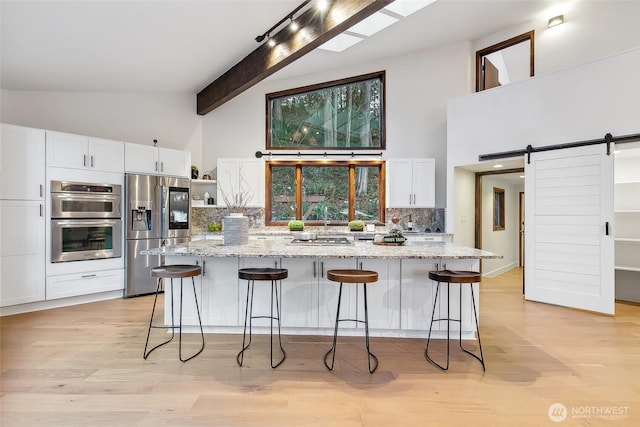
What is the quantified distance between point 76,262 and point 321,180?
3.89 metres

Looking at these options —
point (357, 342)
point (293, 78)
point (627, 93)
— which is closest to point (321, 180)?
point (293, 78)

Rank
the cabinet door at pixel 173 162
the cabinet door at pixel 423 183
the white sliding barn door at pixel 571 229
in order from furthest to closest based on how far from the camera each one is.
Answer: the cabinet door at pixel 423 183
the cabinet door at pixel 173 162
the white sliding barn door at pixel 571 229

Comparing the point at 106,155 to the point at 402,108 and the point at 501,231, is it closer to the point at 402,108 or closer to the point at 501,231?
the point at 402,108

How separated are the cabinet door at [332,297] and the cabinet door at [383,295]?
8cm

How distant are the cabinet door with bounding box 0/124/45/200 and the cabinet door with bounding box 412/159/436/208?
17.3 feet

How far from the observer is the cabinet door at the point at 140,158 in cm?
456

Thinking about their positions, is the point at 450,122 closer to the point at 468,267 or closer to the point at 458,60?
the point at 458,60

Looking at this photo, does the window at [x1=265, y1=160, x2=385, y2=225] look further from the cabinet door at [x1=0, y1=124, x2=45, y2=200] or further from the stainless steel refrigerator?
the cabinet door at [x1=0, y1=124, x2=45, y2=200]

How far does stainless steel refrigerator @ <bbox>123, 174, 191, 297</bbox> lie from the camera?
452 centimetres

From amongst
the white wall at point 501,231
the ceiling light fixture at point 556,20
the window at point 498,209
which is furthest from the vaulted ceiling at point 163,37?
the window at point 498,209

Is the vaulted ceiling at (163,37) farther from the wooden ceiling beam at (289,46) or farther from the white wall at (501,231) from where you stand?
the white wall at (501,231)

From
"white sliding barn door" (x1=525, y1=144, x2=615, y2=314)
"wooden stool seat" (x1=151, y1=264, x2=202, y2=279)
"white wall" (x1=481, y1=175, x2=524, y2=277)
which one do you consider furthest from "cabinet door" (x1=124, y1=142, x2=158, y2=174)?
"white wall" (x1=481, y1=175, x2=524, y2=277)

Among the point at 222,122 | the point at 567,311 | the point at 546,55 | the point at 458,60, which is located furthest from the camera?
the point at 222,122

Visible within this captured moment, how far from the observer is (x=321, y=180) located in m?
5.90
